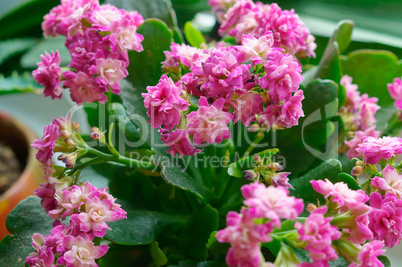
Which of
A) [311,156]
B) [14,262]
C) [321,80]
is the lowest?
[14,262]

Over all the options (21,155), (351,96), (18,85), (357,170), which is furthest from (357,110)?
(21,155)

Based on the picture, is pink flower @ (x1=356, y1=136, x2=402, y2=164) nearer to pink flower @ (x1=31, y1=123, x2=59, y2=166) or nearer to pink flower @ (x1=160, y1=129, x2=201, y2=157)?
pink flower @ (x1=160, y1=129, x2=201, y2=157)

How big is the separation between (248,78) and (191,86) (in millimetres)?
69

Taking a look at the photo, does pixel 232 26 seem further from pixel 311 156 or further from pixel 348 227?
pixel 348 227

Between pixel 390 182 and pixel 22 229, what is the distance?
51 centimetres

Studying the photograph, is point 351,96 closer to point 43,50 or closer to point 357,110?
point 357,110

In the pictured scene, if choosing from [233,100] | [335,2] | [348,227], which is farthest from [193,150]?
[335,2]

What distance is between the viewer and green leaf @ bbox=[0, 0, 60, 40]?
1069mm

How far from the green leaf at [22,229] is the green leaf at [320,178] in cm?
37

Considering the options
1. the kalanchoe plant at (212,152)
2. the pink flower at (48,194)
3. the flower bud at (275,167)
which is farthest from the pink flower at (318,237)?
the pink flower at (48,194)

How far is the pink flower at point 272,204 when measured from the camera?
0.34 meters

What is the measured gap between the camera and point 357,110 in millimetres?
666

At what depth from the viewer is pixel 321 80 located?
589 mm

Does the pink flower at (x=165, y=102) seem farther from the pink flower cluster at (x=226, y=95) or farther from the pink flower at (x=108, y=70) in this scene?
the pink flower at (x=108, y=70)
